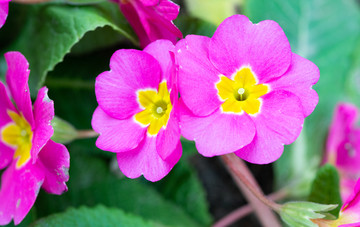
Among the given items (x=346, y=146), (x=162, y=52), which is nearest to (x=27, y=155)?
(x=162, y=52)

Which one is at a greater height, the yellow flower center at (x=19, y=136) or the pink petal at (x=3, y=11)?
the pink petal at (x=3, y=11)

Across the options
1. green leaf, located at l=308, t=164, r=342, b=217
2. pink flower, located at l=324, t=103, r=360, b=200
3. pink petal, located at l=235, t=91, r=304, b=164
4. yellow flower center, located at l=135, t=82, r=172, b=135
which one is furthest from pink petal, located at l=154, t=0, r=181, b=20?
pink flower, located at l=324, t=103, r=360, b=200

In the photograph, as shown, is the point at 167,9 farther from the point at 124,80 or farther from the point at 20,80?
the point at 20,80

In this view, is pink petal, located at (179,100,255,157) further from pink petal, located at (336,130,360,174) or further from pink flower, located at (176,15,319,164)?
pink petal, located at (336,130,360,174)

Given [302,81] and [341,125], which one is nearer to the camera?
[302,81]

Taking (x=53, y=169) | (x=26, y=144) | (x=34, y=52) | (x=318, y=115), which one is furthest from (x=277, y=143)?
(x=318, y=115)

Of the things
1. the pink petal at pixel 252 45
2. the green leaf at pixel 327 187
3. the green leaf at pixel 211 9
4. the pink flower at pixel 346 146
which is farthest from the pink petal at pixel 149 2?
the pink flower at pixel 346 146

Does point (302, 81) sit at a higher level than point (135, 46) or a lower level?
higher

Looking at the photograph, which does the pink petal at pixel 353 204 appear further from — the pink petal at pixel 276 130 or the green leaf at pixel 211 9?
the green leaf at pixel 211 9
